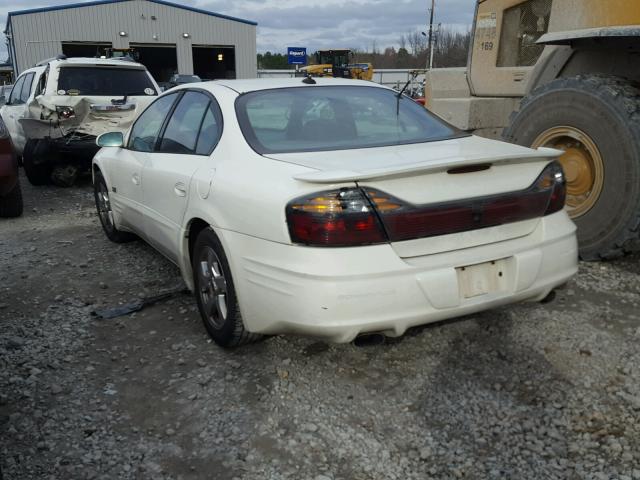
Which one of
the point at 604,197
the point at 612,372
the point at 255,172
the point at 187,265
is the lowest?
the point at 612,372

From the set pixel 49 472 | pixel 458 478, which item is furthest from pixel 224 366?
pixel 458 478

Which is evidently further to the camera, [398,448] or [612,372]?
[612,372]

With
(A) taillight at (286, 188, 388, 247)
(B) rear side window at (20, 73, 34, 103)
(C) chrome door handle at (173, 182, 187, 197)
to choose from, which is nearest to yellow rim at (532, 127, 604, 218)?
(A) taillight at (286, 188, 388, 247)

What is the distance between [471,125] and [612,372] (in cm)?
368

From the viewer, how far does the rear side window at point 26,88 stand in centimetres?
935

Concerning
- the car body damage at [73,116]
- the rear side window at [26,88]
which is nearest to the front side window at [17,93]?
the rear side window at [26,88]

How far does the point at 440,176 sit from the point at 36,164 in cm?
742

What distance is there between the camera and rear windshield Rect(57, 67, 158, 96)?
8477mm

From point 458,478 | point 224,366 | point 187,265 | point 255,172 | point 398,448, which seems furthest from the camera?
point 187,265

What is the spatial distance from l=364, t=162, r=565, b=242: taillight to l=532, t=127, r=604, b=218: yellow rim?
138 cm

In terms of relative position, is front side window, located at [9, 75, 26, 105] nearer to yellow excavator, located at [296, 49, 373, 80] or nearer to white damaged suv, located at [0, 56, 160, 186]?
white damaged suv, located at [0, 56, 160, 186]

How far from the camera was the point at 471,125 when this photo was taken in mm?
6133

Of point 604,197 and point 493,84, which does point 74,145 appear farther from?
point 604,197

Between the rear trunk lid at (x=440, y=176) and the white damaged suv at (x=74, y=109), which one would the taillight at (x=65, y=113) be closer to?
the white damaged suv at (x=74, y=109)
